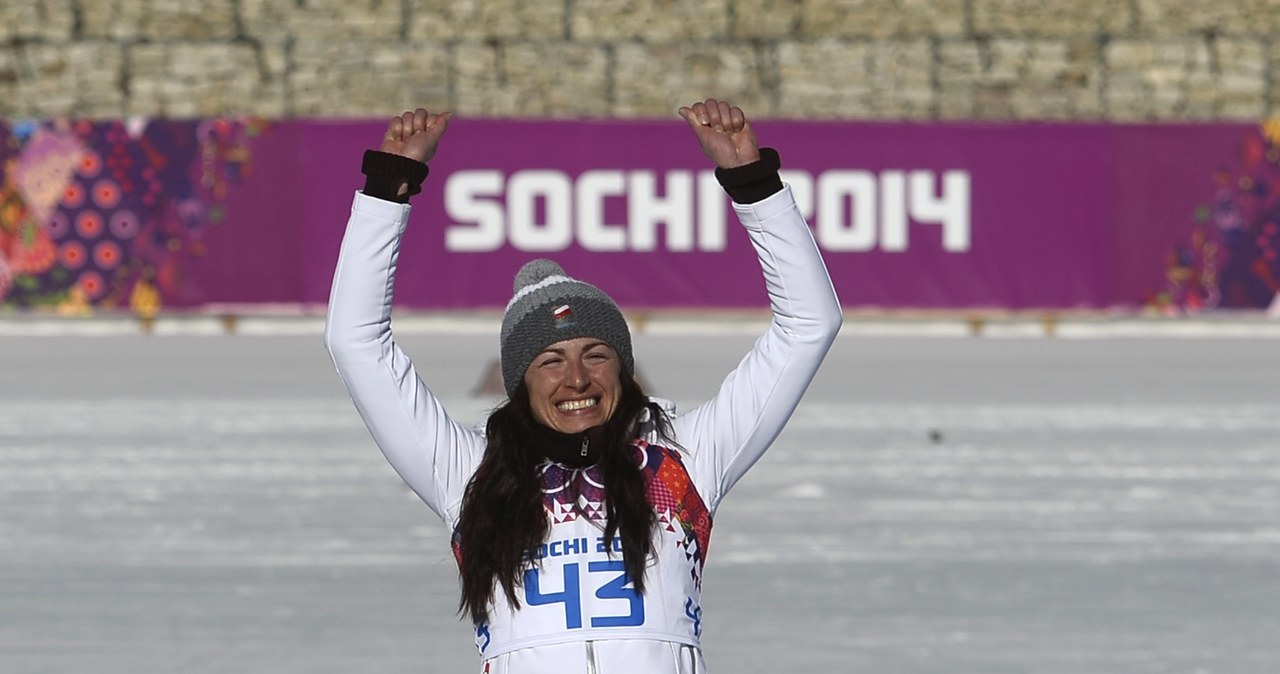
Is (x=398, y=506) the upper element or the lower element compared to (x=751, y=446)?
lower

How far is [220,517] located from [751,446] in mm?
6172

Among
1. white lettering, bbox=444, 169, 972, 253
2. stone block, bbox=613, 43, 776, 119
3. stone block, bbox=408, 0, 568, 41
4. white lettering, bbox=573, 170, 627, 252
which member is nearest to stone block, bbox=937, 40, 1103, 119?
stone block, bbox=613, 43, 776, 119

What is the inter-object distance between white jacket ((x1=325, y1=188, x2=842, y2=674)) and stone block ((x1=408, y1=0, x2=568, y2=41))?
67.9 feet

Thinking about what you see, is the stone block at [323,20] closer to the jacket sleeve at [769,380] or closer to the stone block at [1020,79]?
the stone block at [1020,79]

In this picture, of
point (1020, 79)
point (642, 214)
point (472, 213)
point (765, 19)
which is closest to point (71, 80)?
point (472, 213)

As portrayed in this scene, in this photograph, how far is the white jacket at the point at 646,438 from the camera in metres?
3.46

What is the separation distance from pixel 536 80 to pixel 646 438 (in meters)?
20.3

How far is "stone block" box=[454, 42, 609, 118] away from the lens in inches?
928

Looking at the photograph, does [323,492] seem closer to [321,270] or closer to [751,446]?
[751,446]

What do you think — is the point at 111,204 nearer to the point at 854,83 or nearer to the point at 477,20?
the point at 477,20

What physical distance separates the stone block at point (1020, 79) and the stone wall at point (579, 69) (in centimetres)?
2

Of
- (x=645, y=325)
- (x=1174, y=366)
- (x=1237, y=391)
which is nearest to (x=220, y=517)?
(x=1237, y=391)

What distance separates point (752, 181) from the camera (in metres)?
3.59

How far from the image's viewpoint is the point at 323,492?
33.3 ft
